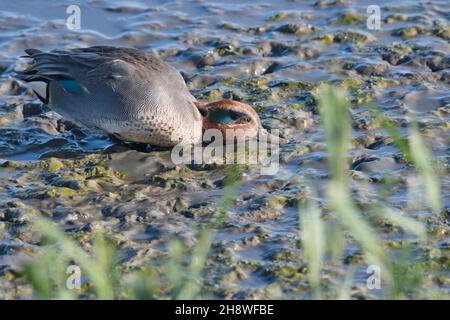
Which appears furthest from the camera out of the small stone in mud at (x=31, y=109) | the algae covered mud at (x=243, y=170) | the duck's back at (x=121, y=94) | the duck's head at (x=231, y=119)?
the small stone in mud at (x=31, y=109)

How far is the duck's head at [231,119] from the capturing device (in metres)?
7.58

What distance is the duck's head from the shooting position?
298 inches

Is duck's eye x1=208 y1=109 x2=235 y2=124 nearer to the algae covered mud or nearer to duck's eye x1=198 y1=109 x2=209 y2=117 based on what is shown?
duck's eye x1=198 y1=109 x2=209 y2=117

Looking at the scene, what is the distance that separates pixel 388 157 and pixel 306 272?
195 cm

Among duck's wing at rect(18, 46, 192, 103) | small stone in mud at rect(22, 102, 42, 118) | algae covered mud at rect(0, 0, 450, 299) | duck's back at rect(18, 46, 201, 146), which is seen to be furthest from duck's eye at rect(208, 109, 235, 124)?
small stone in mud at rect(22, 102, 42, 118)

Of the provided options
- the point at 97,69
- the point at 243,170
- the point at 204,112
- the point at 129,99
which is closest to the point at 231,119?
the point at 204,112

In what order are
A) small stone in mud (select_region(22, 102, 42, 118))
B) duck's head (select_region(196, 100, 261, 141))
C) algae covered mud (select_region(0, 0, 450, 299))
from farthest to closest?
small stone in mud (select_region(22, 102, 42, 118)) → duck's head (select_region(196, 100, 261, 141)) → algae covered mud (select_region(0, 0, 450, 299))

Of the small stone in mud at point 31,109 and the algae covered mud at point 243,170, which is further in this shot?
the small stone in mud at point 31,109

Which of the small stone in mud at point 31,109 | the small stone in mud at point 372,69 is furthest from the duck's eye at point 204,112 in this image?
the small stone in mud at point 372,69

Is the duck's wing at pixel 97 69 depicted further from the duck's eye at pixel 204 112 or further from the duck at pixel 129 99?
the duck's eye at pixel 204 112

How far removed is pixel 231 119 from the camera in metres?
7.64
